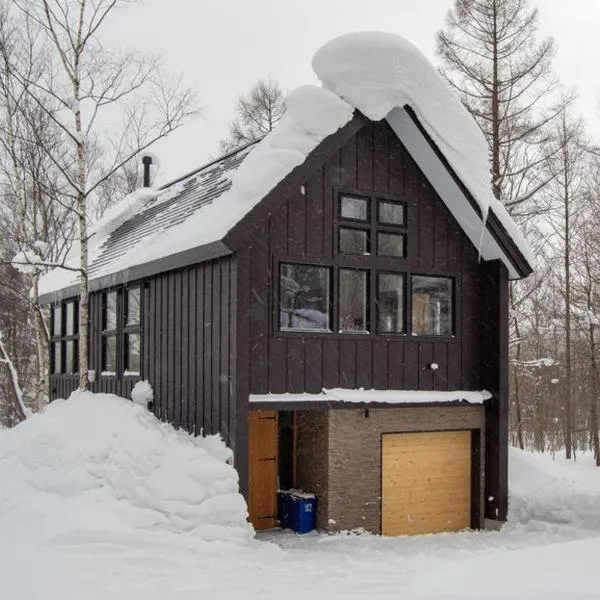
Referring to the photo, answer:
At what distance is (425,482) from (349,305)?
12.0 ft

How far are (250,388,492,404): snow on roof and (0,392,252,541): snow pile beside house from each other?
123cm

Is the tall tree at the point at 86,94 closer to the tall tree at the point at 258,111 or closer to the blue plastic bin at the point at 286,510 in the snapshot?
the blue plastic bin at the point at 286,510

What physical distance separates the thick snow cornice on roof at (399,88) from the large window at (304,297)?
2779 mm

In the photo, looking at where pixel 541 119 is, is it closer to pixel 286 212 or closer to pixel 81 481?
pixel 286 212

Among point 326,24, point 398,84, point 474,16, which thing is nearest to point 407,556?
point 398,84

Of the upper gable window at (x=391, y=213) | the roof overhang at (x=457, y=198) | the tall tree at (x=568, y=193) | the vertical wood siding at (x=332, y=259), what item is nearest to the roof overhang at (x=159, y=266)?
the vertical wood siding at (x=332, y=259)

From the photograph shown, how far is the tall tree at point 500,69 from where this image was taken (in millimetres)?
19812

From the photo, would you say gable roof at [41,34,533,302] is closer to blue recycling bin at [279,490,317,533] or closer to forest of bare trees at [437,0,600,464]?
blue recycling bin at [279,490,317,533]

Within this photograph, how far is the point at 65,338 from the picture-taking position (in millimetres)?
17719

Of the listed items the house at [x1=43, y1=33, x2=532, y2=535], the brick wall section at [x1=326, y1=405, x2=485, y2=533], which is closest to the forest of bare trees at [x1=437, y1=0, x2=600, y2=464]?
the house at [x1=43, y1=33, x2=532, y2=535]

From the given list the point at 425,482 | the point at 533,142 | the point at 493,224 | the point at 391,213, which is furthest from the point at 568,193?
the point at 425,482

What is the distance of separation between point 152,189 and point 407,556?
12.7 m

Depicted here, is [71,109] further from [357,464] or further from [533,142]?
[533,142]

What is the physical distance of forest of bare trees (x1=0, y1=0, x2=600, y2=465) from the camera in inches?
547
